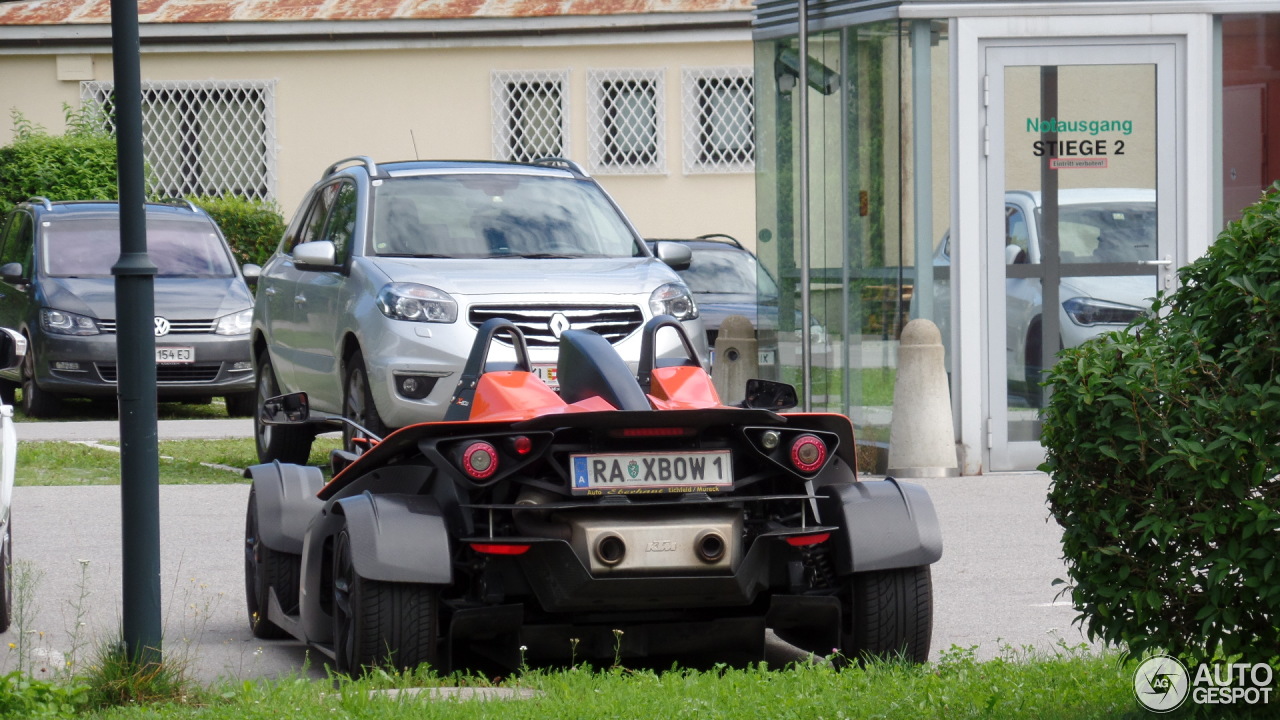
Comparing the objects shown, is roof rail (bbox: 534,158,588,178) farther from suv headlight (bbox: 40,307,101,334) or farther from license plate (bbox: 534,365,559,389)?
suv headlight (bbox: 40,307,101,334)

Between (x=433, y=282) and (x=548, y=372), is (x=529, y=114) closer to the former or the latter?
(x=433, y=282)

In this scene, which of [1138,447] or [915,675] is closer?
[1138,447]

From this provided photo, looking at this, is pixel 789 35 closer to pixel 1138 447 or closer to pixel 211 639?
pixel 211 639

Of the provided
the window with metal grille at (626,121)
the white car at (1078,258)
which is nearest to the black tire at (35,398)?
the white car at (1078,258)

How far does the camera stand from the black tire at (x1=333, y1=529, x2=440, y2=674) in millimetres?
5371

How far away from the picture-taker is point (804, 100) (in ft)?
41.6

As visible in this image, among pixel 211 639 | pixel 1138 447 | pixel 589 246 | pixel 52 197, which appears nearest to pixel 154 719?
pixel 211 639

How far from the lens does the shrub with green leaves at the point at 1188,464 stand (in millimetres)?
4250

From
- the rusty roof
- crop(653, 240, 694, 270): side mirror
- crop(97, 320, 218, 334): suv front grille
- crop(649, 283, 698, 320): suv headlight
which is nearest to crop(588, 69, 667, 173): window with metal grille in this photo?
the rusty roof

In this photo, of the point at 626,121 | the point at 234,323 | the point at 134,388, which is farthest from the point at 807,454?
the point at 626,121

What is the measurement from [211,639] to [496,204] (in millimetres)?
5218

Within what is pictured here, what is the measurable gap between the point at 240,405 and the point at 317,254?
6.65 m

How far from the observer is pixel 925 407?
11570 mm

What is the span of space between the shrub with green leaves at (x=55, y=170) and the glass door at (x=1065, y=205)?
14.9 meters
